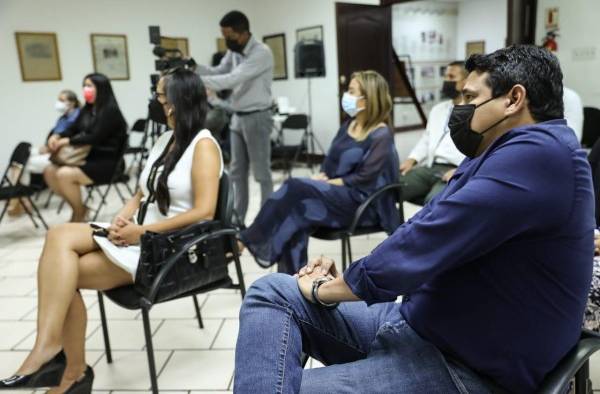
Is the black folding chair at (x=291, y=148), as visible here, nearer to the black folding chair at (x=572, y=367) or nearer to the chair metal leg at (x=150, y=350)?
the chair metal leg at (x=150, y=350)

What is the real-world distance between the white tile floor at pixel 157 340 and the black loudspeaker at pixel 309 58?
380cm

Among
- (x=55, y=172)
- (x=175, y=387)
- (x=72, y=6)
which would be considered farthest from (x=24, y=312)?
(x=72, y=6)

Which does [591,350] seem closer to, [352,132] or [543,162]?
[543,162]

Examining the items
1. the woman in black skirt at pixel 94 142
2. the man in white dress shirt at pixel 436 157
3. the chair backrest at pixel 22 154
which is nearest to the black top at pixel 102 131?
the woman in black skirt at pixel 94 142

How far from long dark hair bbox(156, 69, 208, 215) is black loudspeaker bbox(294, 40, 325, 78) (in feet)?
15.4

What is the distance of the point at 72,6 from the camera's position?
6047 mm

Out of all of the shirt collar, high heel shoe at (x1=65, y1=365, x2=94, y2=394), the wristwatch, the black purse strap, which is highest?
the shirt collar

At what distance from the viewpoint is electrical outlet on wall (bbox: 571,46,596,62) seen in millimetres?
4422

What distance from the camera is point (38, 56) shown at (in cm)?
584

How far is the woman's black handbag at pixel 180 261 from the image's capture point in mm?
1752

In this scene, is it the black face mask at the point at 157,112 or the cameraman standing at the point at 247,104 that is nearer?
the black face mask at the point at 157,112

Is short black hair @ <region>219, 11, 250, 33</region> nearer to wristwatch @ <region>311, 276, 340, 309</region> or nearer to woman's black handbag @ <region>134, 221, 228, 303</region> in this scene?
woman's black handbag @ <region>134, 221, 228, 303</region>

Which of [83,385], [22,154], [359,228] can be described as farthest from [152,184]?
[22,154]

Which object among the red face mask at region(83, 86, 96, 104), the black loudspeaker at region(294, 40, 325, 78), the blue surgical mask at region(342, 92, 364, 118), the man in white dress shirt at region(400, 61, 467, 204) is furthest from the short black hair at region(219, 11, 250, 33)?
the black loudspeaker at region(294, 40, 325, 78)
